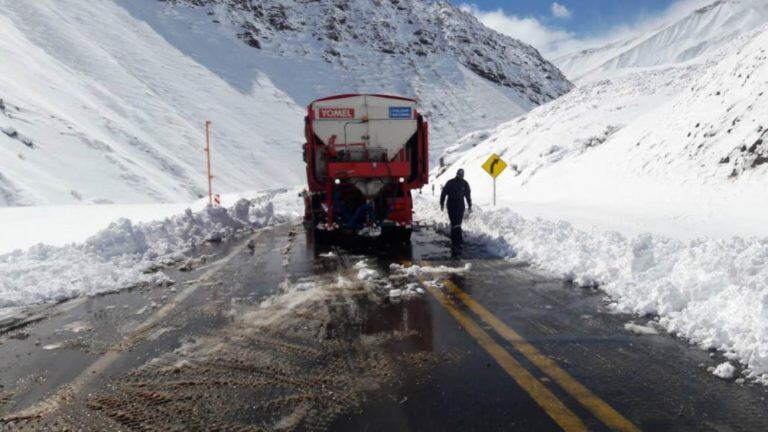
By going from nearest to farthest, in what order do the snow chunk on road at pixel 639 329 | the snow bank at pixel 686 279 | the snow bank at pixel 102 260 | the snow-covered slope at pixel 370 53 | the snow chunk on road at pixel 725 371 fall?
the snow chunk on road at pixel 725 371 → the snow bank at pixel 686 279 → the snow chunk on road at pixel 639 329 → the snow bank at pixel 102 260 → the snow-covered slope at pixel 370 53

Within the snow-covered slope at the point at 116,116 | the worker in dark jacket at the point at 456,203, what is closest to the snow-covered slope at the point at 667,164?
the worker in dark jacket at the point at 456,203

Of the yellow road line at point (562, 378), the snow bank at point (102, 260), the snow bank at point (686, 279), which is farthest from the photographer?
the snow bank at point (102, 260)

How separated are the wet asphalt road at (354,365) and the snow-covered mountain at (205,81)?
61.4 ft

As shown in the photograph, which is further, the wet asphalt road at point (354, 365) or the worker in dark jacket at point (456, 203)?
the worker in dark jacket at point (456, 203)

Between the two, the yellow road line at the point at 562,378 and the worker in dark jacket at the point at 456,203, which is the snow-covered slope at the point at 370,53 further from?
the yellow road line at the point at 562,378

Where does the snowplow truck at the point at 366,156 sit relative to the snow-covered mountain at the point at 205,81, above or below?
below

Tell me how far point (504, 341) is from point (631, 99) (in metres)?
32.9

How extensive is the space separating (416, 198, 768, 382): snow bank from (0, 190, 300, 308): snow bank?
5765 mm

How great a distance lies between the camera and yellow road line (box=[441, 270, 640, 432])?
3.31 meters

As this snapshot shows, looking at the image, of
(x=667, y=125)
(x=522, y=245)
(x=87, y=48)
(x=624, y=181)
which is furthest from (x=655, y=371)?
(x=87, y=48)

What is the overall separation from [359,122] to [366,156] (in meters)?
0.75

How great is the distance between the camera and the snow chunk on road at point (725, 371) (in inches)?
155

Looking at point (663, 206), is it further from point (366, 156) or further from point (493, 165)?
point (366, 156)

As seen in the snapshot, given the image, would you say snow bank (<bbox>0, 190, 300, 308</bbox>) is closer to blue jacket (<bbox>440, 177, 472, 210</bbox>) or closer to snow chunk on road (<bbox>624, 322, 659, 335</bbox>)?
blue jacket (<bbox>440, 177, 472, 210</bbox>)
